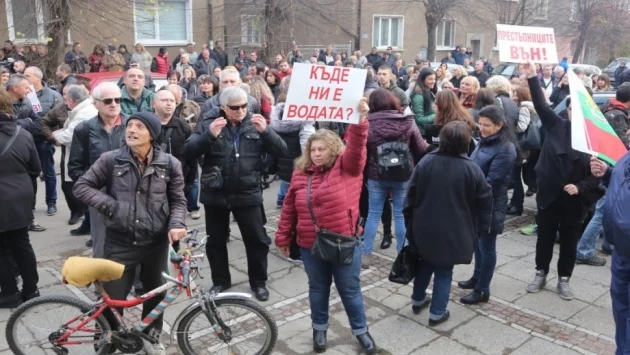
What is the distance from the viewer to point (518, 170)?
7664 mm

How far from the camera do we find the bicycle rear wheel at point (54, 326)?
12.5ft

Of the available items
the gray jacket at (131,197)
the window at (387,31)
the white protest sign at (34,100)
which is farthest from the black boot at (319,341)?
the window at (387,31)

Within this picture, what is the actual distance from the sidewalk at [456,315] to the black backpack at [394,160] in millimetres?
998

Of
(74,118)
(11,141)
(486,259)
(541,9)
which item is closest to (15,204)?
(11,141)

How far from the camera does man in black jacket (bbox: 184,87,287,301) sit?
4.75m

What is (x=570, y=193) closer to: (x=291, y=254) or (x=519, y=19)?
(x=291, y=254)

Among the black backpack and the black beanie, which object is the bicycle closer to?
the black beanie

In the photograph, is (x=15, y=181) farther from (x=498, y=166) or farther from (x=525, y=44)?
(x=525, y=44)

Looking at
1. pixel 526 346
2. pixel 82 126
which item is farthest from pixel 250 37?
pixel 526 346

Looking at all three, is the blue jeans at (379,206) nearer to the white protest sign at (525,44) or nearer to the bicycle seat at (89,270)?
the white protest sign at (525,44)

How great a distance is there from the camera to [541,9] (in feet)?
113

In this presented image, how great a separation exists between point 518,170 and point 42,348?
599 cm

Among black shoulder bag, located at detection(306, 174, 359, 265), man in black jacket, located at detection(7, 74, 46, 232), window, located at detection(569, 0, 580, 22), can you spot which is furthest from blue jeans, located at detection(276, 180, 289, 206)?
window, located at detection(569, 0, 580, 22)

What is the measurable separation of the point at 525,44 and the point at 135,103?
4099 mm
